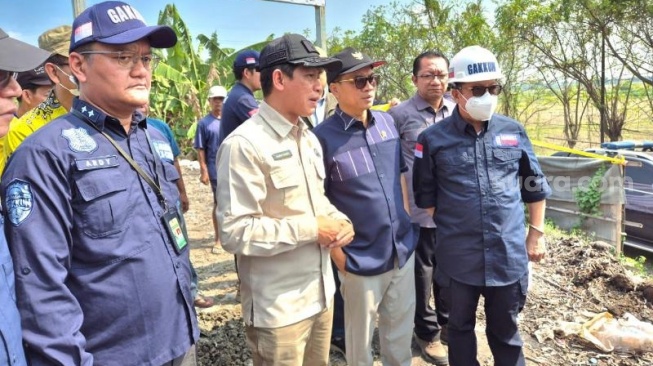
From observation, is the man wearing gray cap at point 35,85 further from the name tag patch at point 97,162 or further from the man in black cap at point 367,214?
the man in black cap at point 367,214

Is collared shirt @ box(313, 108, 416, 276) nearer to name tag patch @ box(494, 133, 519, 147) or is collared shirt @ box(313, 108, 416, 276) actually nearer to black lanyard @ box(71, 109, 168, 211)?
name tag patch @ box(494, 133, 519, 147)

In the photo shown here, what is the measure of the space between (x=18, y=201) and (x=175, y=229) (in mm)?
474

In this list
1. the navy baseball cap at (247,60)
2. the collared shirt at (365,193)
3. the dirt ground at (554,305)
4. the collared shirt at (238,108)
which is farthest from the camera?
the navy baseball cap at (247,60)

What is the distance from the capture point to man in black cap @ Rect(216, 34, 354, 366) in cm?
176

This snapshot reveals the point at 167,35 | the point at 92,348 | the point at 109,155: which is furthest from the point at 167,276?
the point at 167,35

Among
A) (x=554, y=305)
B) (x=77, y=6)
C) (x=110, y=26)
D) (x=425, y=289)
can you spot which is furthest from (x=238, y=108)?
(x=554, y=305)

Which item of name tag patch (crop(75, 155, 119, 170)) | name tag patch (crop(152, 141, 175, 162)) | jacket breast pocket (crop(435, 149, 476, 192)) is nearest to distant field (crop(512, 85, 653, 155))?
jacket breast pocket (crop(435, 149, 476, 192))

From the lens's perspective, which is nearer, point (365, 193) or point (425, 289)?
point (365, 193)

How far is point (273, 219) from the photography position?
1799mm

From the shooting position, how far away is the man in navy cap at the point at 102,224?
45.6 inches

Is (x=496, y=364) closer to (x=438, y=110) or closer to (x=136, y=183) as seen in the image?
(x=438, y=110)

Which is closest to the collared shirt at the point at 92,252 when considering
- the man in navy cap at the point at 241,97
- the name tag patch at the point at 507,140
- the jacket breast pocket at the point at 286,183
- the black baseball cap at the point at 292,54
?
the jacket breast pocket at the point at 286,183

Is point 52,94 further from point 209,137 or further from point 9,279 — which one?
point 209,137

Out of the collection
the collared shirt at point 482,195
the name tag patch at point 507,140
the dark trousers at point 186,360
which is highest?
the name tag patch at point 507,140
